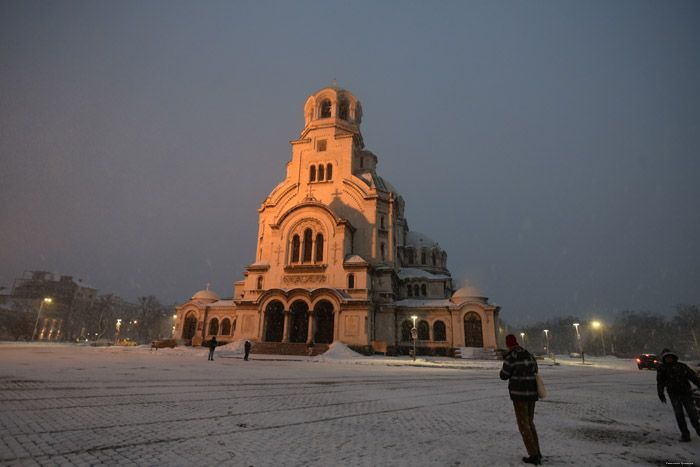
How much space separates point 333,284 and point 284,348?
23.4ft

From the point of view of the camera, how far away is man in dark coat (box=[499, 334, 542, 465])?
172 inches

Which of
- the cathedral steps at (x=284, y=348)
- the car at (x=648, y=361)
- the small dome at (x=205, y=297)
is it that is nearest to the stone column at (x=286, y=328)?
the cathedral steps at (x=284, y=348)

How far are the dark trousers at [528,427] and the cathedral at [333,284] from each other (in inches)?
1047

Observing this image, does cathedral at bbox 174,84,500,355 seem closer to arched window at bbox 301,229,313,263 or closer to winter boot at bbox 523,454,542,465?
arched window at bbox 301,229,313,263

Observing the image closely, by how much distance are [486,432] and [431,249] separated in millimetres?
46572

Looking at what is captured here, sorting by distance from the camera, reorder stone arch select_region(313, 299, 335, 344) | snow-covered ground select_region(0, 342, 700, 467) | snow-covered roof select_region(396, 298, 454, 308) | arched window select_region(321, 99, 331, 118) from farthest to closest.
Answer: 1. arched window select_region(321, 99, 331, 118)
2. snow-covered roof select_region(396, 298, 454, 308)
3. stone arch select_region(313, 299, 335, 344)
4. snow-covered ground select_region(0, 342, 700, 467)

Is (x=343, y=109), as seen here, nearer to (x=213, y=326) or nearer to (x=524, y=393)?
(x=213, y=326)

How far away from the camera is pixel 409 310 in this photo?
124 ft

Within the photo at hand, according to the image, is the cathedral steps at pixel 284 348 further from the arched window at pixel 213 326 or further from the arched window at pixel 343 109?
the arched window at pixel 343 109

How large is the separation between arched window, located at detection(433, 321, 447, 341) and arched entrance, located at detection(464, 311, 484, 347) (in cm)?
211

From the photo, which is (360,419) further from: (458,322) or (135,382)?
(458,322)

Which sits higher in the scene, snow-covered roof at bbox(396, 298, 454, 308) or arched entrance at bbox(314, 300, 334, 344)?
snow-covered roof at bbox(396, 298, 454, 308)

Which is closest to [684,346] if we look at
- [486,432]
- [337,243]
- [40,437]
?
[337,243]

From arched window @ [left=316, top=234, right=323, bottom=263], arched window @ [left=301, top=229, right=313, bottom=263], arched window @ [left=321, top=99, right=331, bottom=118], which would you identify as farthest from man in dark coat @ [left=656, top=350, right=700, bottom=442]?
arched window @ [left=321, top=99, right=331, bottom=118]
